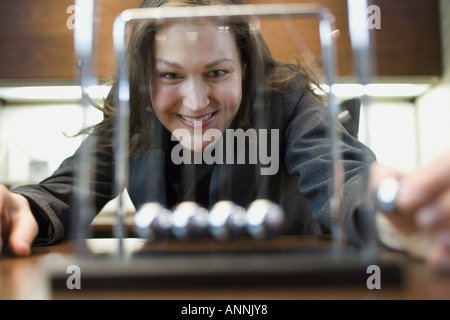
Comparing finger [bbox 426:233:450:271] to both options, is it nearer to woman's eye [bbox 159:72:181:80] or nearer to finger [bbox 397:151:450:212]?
finger [bbox 397:151:450:212]

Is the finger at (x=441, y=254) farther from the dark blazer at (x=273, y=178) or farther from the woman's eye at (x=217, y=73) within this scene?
the woman's eye at (x=217, y=73)

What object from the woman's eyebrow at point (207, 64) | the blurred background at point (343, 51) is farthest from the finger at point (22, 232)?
the blurred background at point (343, 51)

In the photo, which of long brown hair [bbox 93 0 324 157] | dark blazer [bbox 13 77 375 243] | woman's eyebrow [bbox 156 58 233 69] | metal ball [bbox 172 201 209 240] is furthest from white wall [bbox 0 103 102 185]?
metal ball [bbox 172 201 209 240]

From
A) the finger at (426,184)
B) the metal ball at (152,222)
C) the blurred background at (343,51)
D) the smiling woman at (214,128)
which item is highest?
the blurred background at (343,51)

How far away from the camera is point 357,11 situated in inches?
11.6

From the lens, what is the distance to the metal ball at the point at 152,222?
0.97 ft

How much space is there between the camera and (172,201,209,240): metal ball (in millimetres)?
286

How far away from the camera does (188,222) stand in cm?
29

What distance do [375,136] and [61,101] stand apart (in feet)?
3.29

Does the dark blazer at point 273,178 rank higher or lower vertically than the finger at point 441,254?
higher

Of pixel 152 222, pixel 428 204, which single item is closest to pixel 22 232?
pixel 152 222

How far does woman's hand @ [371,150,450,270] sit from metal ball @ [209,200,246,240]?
0.31 ft

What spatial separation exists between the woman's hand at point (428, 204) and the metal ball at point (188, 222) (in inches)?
4.8
